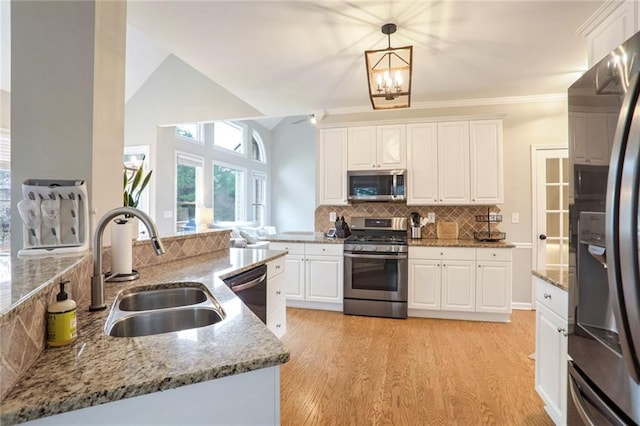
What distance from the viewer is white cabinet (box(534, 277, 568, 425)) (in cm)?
156

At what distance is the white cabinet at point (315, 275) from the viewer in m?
3.76

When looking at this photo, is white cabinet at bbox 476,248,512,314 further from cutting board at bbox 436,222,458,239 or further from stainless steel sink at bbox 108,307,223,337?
stainless steel sink at bbox 108,307,223,337

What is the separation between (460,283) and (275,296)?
2.17 meters

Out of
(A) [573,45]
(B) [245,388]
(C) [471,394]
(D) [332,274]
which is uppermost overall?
(A) [573,45]

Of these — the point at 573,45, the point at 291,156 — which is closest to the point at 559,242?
the point at 573,45

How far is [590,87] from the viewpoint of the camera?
1139mm

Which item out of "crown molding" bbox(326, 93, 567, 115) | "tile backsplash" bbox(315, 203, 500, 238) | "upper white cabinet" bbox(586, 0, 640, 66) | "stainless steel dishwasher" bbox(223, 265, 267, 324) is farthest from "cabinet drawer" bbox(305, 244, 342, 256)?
"upper white cabinet" bbox(586, 0, 640, 66)

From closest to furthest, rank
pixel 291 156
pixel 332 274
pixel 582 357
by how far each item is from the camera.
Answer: pixel 582 357
pixel 332 274
pixel 291 156

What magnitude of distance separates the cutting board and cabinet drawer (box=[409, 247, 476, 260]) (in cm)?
52

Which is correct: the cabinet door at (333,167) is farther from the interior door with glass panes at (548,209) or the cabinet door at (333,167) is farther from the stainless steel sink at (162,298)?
the stainless steel sink at (162,298)

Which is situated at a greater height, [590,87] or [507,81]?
[507,81]

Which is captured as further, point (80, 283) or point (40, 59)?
point (40, 59)

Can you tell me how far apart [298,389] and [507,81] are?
3785mm

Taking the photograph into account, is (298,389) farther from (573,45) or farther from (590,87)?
(573,45)
